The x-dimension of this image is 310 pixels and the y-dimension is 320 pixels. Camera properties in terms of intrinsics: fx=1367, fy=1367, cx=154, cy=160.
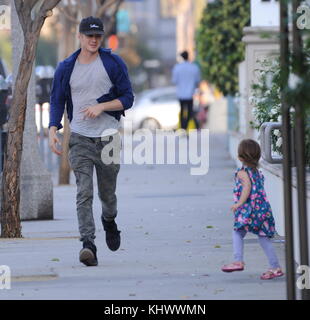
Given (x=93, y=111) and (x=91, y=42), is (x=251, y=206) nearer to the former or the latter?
(x=93, y=111)

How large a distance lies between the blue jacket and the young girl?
1.33 meters

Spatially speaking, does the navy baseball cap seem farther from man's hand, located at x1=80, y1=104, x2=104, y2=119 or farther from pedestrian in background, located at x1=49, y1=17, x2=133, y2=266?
man's hand, located at x1=80, y1=104, x2=104, y2=119

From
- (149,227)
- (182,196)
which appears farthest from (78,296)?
(182,196)

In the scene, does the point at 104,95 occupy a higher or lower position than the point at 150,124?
lower

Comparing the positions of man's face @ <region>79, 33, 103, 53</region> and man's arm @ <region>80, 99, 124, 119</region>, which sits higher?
man's face @ <region>79, 33, 103, 53</region>

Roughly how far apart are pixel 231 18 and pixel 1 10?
7894 millimetres

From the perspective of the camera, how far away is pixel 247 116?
61.2ft

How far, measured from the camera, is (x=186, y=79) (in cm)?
3005

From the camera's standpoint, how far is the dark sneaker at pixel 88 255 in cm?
1000

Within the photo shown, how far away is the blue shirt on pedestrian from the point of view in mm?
29875

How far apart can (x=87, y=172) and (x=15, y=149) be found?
2.04m

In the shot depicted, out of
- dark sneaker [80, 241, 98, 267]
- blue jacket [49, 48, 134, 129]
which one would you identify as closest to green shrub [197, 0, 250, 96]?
blue jacket [49, 48, 134, 129]

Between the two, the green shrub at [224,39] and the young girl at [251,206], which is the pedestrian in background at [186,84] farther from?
the young girl at [251,206]

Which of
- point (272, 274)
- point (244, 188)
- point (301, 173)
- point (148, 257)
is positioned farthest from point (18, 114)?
point (301, 173)
